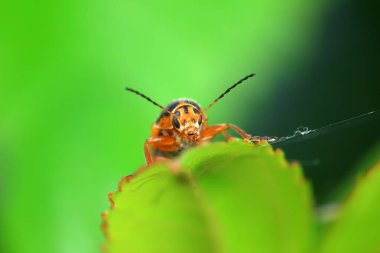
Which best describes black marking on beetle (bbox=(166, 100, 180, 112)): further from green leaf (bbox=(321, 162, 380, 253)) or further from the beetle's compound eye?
green leaf (bbox=(321, 162, 380, 253))

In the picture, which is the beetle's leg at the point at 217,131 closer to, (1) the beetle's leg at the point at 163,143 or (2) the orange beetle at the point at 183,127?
(2) the orange beetle at the point at 183,127

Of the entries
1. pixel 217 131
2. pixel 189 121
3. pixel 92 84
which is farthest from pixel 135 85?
pixel 217 131

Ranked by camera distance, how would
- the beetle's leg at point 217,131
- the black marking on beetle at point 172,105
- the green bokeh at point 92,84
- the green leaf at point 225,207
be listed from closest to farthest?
the green leaf at point 225,207 → the green bokeh at point 92,84 → the beetle's leg at point 217,131 → the black marking on beetle at point 172,105

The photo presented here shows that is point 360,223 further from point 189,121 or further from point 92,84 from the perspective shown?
point 189,121

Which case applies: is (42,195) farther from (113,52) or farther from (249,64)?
(249,64)

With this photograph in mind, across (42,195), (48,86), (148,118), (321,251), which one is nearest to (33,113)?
(48,86)

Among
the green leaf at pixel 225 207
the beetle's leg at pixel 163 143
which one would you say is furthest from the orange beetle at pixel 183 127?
the green leaf at pixel 225 207

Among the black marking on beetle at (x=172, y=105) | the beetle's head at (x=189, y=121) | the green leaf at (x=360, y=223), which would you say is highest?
the black marking on beetle at (x=172, y=105)
